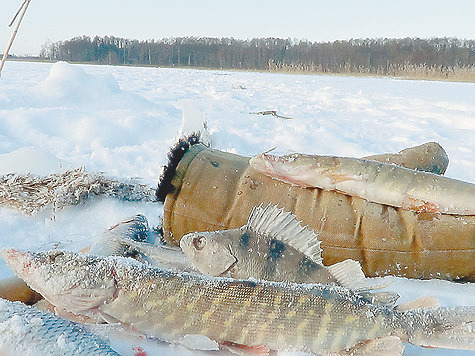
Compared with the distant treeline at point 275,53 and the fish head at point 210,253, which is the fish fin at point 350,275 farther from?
the distant treeline at point 275,53

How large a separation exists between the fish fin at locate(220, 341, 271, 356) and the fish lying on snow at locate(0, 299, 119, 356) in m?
0.42

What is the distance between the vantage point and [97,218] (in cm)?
355

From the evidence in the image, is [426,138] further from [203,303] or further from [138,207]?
[203,303]

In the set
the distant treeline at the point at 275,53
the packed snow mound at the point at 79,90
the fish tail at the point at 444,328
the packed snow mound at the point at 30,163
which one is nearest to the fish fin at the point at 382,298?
the fish tail at the point at 444,328

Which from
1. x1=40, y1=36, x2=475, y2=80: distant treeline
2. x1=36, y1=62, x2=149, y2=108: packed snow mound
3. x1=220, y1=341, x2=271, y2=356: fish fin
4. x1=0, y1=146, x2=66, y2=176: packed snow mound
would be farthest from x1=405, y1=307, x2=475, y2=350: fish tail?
x1=40, y1=36, x2=475, y2=80: distant treeline

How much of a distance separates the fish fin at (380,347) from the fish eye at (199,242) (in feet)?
2.89

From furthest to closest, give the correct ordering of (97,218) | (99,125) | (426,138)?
1. (426,138)
2. (99,125)
3. (97,218)

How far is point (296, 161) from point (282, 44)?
62.5 meters

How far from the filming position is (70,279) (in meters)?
1.73

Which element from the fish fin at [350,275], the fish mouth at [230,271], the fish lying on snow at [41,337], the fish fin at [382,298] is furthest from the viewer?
the fish mouth at [230,271]

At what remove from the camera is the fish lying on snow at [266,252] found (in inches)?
81.4

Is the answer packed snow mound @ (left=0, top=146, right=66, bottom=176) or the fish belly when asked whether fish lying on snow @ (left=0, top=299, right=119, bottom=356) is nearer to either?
the fish belly

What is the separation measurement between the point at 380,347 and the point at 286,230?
728 mm

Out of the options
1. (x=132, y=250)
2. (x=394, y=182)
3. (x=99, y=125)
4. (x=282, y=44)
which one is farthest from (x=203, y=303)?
(x=282, y=44)
